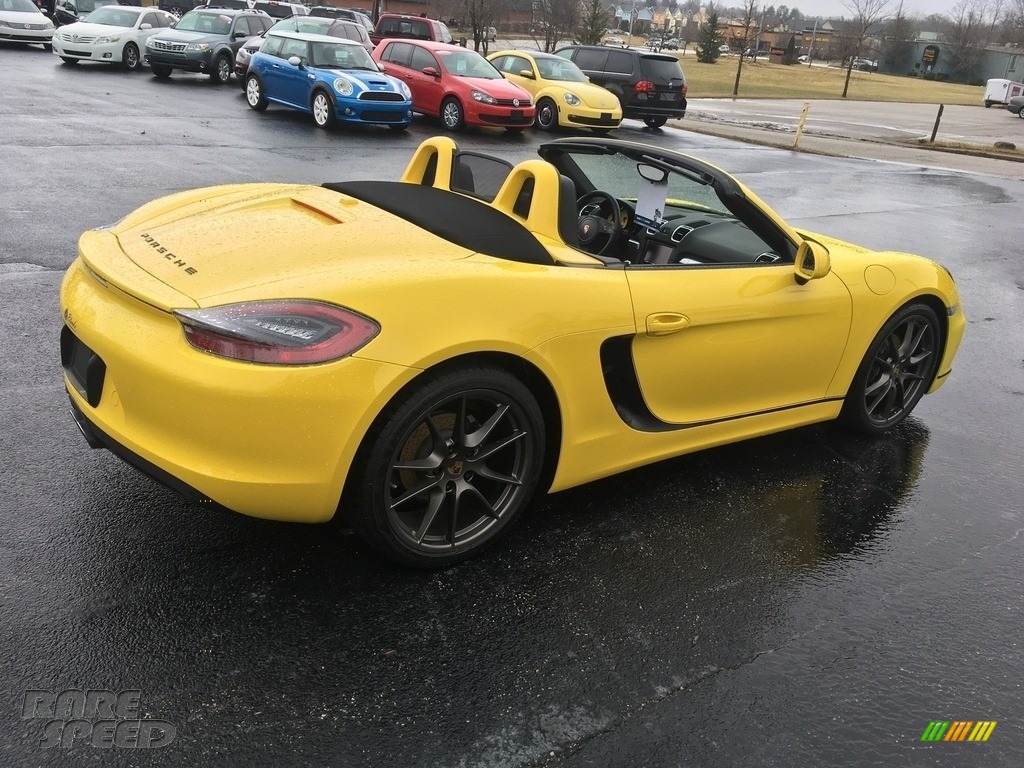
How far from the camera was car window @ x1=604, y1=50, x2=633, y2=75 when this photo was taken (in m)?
22.0

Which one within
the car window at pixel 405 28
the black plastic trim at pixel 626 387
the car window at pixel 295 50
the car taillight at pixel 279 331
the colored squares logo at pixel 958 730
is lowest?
the colored squares logo at pixel 958 730

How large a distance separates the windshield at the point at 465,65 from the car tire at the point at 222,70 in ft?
20.6

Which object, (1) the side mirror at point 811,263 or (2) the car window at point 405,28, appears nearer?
(1) the side mirror at point 811,263

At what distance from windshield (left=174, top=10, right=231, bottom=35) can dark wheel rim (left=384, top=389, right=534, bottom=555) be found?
2139cm

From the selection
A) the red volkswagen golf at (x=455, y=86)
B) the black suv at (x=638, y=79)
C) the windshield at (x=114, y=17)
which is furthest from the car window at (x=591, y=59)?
the windshield at (x=114, y=17)

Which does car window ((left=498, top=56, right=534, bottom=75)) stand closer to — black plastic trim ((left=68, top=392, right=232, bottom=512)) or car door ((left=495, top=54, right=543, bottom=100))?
car door ((left=495, top=54, right=543, bottom=100))

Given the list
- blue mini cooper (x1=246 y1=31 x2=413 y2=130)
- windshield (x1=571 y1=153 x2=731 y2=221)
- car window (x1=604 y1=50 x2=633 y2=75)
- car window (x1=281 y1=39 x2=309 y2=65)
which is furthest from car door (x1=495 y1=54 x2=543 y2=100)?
windshield (x1=571 y1=153 x2=731 y2=221)

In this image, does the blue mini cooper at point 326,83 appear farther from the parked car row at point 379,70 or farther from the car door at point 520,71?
the car door at point 520,71

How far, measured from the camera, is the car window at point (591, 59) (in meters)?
22.2

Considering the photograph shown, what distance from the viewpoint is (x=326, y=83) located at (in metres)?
15.2

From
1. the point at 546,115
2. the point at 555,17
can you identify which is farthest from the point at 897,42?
the point at 546,115

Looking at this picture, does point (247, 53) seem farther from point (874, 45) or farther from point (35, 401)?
point (874, 45)

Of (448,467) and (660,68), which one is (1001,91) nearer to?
(660,68)

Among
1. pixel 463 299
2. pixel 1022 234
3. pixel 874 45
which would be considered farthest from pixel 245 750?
pixel 874 45
